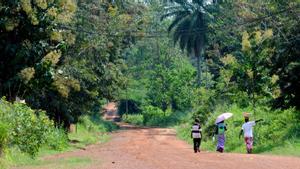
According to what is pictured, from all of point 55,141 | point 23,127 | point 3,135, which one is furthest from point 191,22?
point 3,135

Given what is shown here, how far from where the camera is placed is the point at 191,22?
70.4 m

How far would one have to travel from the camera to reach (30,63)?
2762 cm

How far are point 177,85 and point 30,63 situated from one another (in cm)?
5179

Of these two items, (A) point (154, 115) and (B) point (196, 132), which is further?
(A) point (154, 115)

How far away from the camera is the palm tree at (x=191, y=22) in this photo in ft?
231

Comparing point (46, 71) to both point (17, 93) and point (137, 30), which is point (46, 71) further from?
point (137, 30)

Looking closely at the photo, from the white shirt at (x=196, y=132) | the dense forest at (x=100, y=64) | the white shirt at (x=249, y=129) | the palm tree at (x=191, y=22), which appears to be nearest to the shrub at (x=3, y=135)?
the dense forest at (x=100, y=64)

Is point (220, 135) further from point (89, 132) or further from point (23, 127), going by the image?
point (89, 132)

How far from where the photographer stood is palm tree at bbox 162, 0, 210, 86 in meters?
70.3

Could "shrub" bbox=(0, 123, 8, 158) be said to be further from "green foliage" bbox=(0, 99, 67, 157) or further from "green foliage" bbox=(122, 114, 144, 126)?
"green foliage" bbox=(122, 114, 144, 126)

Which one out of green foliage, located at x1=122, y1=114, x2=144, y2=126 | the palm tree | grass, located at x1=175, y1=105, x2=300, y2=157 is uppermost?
the palm tree

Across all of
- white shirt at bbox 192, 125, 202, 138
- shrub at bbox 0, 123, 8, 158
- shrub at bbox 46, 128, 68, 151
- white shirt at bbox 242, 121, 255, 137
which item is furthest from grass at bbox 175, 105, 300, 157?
shrub at bbox 0, 123, 8, 158

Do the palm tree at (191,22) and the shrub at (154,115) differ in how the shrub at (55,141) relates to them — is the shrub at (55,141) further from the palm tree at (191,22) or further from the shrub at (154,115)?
the shrub at (154,115)

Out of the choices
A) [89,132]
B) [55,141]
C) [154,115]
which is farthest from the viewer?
[154,115]
